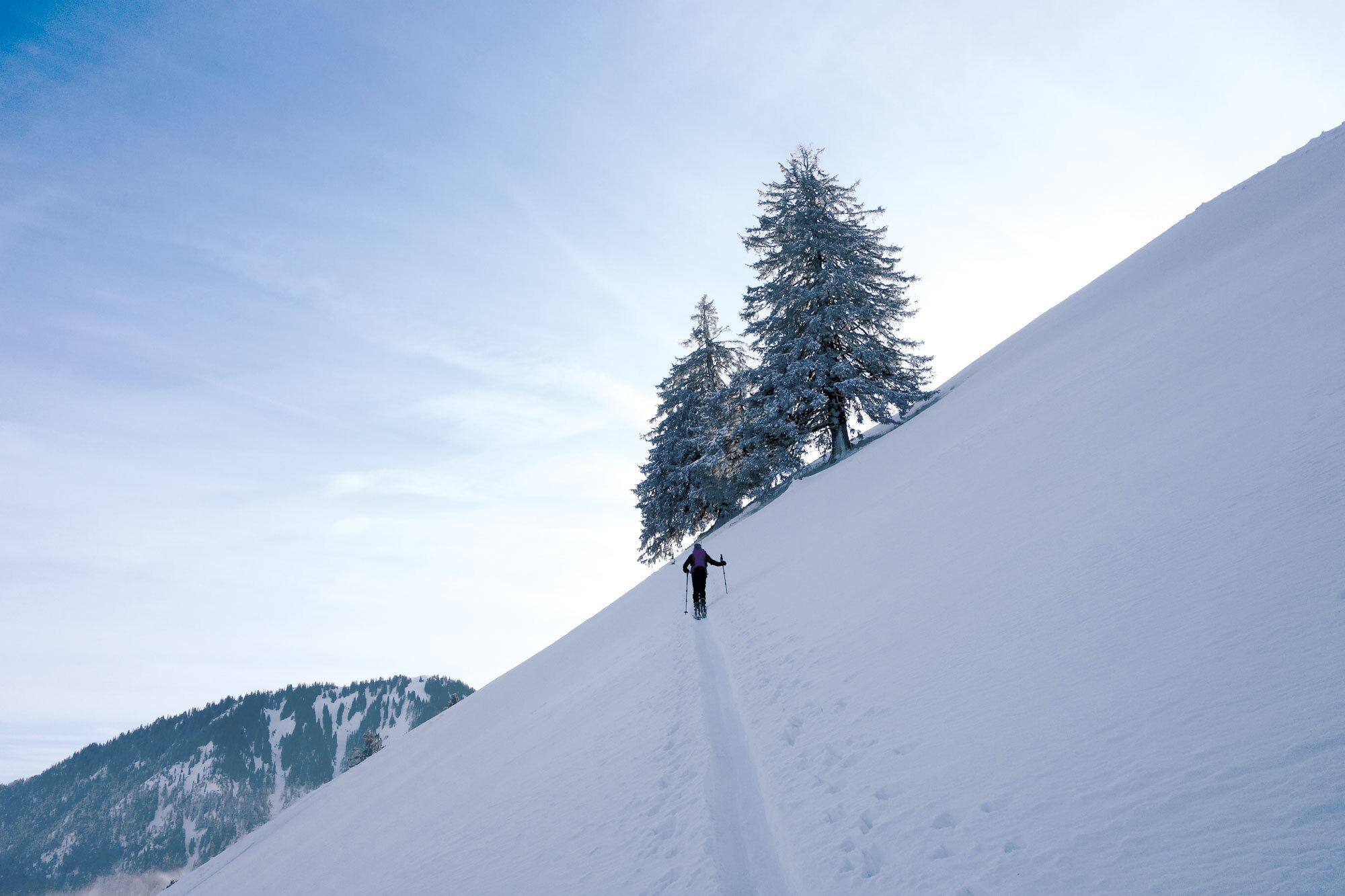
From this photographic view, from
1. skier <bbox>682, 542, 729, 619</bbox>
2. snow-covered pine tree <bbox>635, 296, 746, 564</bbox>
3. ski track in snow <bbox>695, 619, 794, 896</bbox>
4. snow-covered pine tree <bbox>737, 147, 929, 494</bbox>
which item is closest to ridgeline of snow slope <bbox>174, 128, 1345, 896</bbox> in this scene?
ski track in snow <bbox>695, 619, 794, 896</bbox>

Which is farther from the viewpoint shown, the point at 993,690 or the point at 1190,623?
the point at 993,690

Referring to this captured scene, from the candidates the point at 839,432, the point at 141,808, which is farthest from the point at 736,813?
the point at 141,808

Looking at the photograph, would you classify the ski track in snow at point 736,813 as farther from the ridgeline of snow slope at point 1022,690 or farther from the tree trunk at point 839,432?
the tree trunk at point 839,432

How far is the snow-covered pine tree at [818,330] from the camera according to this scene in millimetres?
22562

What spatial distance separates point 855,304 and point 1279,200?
11.5 meters

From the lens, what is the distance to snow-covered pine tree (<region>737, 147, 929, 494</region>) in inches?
888

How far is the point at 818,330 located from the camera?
22875 millimetres

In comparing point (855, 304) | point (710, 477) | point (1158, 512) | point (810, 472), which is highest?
point (855, 304)

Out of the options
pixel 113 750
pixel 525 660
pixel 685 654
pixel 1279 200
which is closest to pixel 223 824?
pixel 113 750

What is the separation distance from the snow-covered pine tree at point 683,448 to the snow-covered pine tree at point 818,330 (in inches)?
185

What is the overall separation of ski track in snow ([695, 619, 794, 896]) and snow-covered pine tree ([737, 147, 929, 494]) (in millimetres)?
15582

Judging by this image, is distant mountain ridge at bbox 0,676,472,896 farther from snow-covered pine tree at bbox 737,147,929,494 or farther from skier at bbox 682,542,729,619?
skier at bbox 682,542,729,619

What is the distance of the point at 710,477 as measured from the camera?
2698cm

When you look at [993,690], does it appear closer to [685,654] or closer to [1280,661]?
[1280,661]
